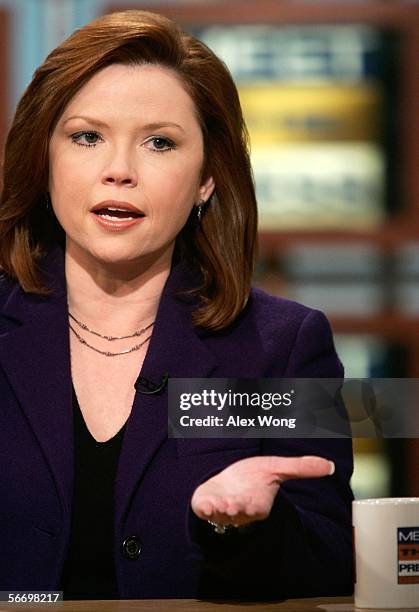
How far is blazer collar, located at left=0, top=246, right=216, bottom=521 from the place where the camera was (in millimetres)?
1463

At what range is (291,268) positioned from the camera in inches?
120

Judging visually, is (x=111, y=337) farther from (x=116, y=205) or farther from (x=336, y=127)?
(x=336, y=127)

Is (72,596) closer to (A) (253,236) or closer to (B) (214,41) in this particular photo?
(A) (253,236)

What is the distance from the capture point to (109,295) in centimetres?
163

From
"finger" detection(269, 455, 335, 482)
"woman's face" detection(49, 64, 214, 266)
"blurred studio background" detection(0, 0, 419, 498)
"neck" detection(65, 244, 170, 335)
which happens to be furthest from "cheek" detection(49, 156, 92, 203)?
"blurred studio background" detection(0, 0, 419, 498)

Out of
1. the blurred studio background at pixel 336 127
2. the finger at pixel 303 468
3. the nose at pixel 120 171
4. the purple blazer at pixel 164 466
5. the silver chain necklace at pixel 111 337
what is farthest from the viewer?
the blurred studio background at pixel 336 127

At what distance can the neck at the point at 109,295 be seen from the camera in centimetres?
162

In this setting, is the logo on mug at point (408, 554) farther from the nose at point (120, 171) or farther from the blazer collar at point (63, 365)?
the nose at point (120, 171)

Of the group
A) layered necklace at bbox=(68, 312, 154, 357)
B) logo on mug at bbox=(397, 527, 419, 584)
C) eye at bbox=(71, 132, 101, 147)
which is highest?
eye at bbox=(71, 132, 101, 147)

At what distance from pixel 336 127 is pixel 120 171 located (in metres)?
1.53

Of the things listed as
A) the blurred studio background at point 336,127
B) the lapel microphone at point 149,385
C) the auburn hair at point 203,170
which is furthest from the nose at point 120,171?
the blurred studio background at point 336,127

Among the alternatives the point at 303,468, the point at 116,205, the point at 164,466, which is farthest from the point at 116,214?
the point at 303,468

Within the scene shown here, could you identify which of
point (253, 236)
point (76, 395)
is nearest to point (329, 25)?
point (253, 236)

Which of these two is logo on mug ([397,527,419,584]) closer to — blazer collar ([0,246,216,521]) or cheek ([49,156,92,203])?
blazer collar ([0,246,216,521])
